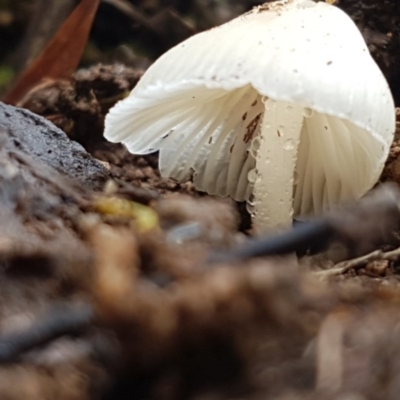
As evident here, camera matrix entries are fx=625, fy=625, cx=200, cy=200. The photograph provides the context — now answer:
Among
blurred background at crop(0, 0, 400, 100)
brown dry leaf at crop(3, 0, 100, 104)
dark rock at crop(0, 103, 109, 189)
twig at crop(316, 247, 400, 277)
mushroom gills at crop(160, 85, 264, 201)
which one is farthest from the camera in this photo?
blurred background at crop(0, 0, 400, 100)

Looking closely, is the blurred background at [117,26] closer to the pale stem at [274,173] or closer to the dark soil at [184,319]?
the pale stem at [274,173]

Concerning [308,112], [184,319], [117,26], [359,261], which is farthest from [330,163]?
[117,26]

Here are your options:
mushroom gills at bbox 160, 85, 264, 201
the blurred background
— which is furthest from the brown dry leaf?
mushroom gills at bbox 160, 85, 264, 201

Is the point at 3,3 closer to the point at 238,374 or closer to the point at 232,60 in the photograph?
the point at 232,60

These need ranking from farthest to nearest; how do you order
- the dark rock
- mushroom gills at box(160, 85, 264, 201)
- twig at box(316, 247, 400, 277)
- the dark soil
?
mushroom gills at box(160, 85, 264, 201) < the dark rock < twig at box(316, 247, 400, 277) < the dark soil

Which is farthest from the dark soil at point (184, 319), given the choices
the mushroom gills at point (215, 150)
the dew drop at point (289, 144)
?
the mushroom gills at point (215, 150)

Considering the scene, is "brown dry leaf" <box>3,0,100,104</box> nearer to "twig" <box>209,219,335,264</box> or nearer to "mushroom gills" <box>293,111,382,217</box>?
"mushroom gills" <box>293,111,382,217</box>

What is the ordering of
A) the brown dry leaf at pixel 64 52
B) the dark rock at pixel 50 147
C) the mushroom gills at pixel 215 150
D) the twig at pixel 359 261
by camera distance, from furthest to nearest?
1. the brown dry leaf at pixel 64 52
2. the mushroom gills at pixel 215 150
3. the dark rock at pixel 50 147
4. the twig at pixel 359 261
